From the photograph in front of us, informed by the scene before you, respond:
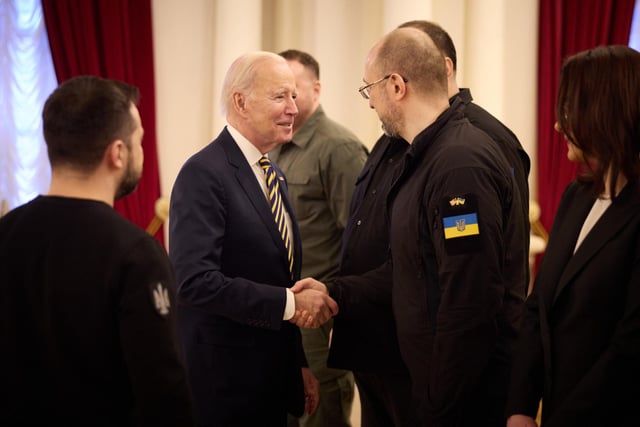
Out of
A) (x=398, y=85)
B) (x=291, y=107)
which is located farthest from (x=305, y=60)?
(x=398, y=85)

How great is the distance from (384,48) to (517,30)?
314 centimetres

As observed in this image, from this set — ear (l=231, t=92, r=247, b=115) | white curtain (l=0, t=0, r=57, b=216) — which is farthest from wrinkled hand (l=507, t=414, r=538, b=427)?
white curtain (l=0, t=0, r=57, b=216)

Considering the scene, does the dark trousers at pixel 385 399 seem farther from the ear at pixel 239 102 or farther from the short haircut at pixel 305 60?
the short haircut at pixel 305 60

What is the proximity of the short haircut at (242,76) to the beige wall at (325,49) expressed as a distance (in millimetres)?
2401

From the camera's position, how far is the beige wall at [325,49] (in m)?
5.08

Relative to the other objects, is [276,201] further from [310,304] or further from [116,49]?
[116,49]

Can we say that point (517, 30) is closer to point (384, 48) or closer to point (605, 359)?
point (384, 48)

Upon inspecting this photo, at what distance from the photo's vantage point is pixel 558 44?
205 inches

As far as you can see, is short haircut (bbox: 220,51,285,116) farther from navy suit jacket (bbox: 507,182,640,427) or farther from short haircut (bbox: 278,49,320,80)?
short haircut (bbox: 278,49,320,80)

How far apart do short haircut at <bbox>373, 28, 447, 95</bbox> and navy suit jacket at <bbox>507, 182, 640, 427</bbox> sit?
2.25ft

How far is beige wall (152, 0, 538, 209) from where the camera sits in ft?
16.7

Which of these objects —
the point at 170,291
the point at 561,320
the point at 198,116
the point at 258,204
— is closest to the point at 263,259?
the point at 258,204

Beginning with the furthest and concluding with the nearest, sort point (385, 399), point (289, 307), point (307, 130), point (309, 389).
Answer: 1. point (307, 130)
2. point (309, 389)
3. point (385, 399)
4. point (289, 307)

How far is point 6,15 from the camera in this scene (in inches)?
191
